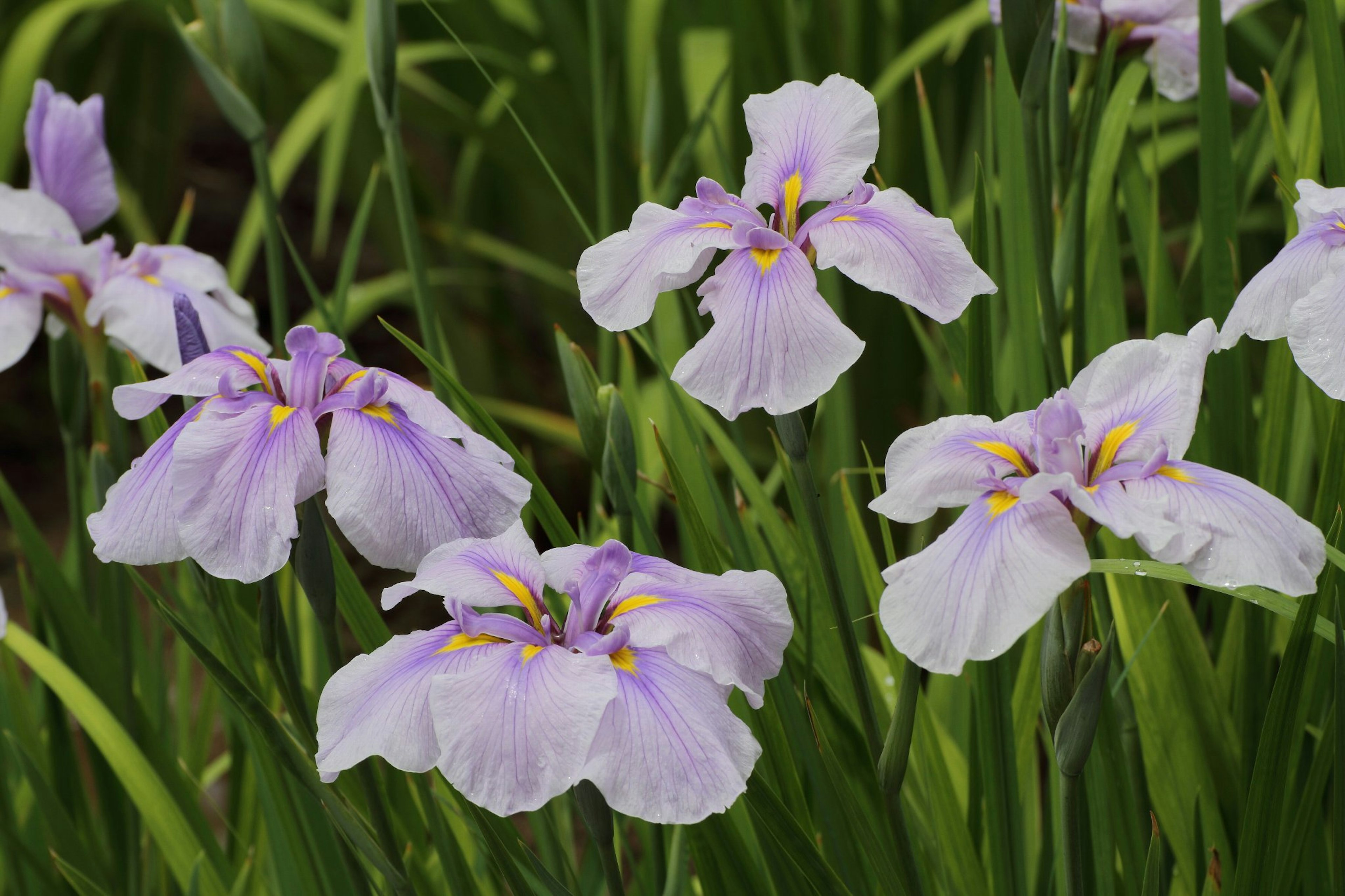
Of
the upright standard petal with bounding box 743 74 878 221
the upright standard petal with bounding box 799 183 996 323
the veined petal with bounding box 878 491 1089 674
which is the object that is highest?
the upright standard petal with bounding box 743 74 878 221

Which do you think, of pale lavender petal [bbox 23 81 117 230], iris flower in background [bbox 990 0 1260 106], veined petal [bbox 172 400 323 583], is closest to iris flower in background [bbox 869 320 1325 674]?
veined petal [bbox 172 400 323 583]

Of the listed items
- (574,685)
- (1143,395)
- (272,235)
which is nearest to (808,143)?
(1143,395)

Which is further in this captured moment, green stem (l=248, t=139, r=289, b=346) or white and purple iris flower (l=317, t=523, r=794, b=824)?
green stem (l=248, t=139, r=289, b=346)

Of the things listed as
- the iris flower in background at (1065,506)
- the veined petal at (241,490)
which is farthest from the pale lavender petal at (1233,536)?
the veined petal at (241,490)

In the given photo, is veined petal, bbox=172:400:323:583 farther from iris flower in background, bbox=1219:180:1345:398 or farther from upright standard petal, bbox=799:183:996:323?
iris flower in background, bbox=1219:180:1345:398

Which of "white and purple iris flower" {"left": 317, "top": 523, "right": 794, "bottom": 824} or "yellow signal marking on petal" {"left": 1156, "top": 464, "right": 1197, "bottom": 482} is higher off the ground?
"yellow signal marking on petal" {"left": 1156, "top": 464, "right": 1197, "bottom": 482}

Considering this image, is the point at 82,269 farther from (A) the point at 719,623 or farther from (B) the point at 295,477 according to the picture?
(A) the point at 719,623

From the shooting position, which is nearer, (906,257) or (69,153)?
(906,257)
